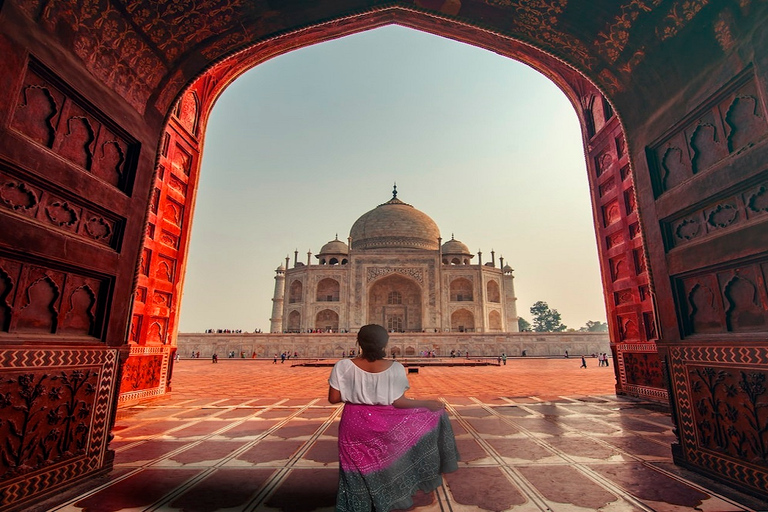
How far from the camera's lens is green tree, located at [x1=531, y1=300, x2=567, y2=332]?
61.9 metres

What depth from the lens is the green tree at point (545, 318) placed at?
2438 inches

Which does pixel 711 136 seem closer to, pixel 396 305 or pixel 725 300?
pixel 725 300

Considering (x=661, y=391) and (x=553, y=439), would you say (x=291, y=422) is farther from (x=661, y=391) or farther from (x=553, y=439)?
(x=661, y=391)

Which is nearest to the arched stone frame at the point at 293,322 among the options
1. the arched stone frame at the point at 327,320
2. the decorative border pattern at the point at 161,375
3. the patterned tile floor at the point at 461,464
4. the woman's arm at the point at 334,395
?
the arched stone frame at the point at 327,320

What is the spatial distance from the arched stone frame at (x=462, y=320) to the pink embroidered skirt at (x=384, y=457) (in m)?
30.6

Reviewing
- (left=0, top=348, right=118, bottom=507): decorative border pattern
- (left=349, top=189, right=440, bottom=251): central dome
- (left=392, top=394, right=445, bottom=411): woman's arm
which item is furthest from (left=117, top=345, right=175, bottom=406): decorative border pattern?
(left=349, top=189, right=440, bottom=251): central dome

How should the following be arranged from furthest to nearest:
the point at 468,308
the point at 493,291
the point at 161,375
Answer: the point at 493,291 → the point at 468,308 → the point at 161,375

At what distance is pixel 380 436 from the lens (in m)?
2.01

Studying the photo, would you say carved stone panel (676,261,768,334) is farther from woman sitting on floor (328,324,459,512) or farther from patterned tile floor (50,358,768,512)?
woman sitting on floor (328,324,459,512)

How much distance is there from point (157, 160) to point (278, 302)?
31.6m

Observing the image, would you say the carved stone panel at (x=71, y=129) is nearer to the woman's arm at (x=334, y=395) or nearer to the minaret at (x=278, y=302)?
the woman's arm at (x=334, y=395)

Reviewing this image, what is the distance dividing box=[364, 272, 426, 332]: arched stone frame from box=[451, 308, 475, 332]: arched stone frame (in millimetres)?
3023

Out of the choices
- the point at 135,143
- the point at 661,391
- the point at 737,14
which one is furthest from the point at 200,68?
the point at 661,391

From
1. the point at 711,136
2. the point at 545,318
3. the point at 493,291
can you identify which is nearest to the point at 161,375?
the point at 711,136
